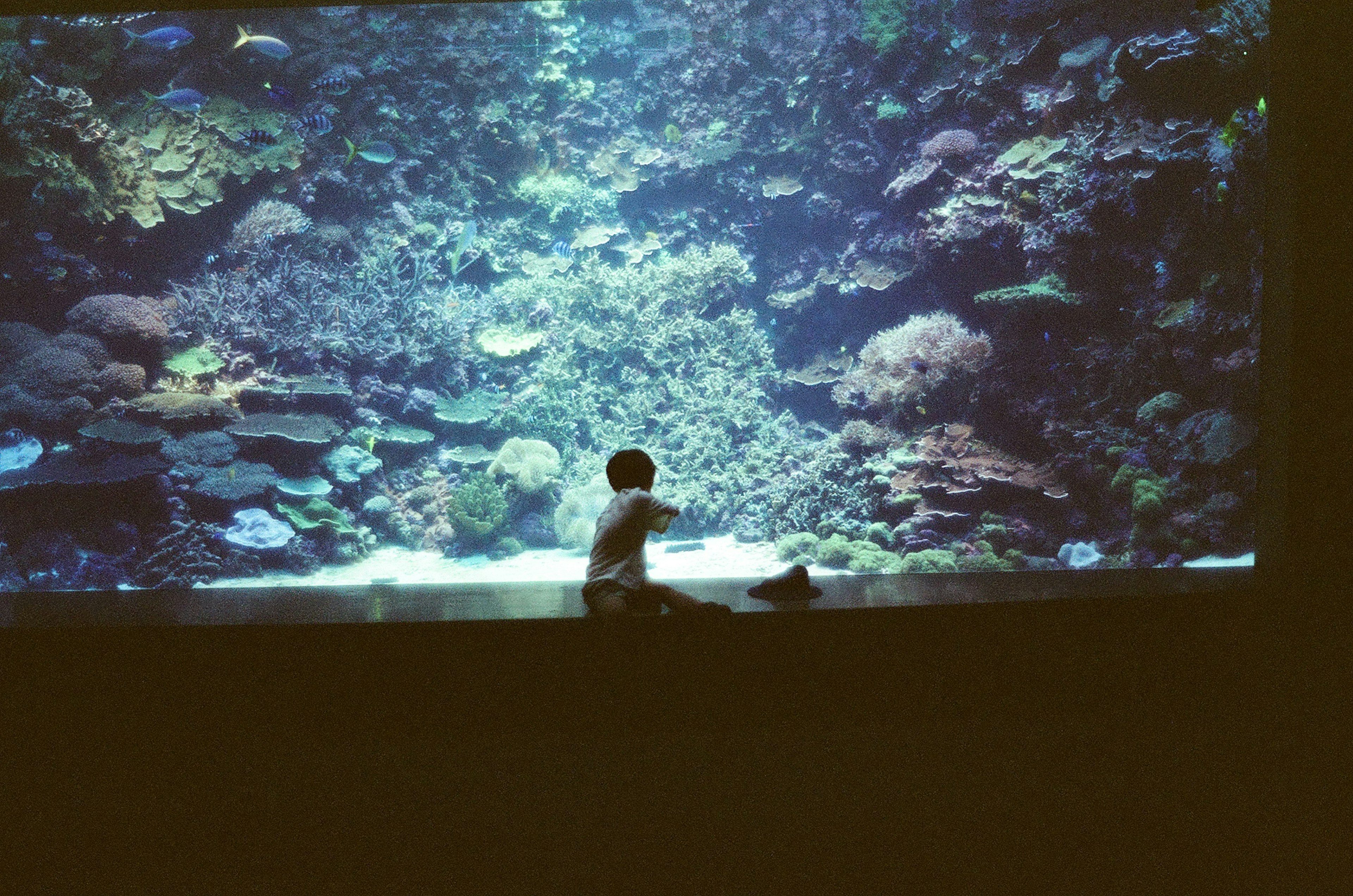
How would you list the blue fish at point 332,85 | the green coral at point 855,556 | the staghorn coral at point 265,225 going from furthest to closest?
the staghorn coral at point 265,225, the blue fish at point 332,85, the green coral at point 855,556

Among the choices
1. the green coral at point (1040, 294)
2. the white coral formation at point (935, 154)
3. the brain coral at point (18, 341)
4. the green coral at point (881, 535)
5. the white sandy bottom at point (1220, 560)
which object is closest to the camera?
the white sandy bottom at point (1220, 560)

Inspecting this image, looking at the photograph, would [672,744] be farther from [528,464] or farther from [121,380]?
[121,380]

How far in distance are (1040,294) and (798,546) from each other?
131 inches

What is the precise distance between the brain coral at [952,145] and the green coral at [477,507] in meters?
6.04

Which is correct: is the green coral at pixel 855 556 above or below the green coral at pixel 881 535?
below

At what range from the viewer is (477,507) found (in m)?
7.29

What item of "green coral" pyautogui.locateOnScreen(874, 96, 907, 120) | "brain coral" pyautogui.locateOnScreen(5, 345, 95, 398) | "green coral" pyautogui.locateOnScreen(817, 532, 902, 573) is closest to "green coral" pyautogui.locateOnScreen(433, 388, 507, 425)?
"brain coral" pyautogui.locateOnScreen(5, 345, 95, 398)

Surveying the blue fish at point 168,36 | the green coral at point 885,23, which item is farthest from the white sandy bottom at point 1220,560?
the blue fish at point 168,36

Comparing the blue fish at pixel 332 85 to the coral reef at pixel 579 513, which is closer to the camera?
the blue fish at pixel 332 85

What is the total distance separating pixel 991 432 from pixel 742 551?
2.70 meters

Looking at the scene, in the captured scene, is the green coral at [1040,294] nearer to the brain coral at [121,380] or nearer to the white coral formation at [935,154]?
the white coral formation at [935,154]

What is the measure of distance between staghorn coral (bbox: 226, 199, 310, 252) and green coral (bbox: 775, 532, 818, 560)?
670cm

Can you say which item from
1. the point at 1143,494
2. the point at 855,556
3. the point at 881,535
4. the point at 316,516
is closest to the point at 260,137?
the point at 316,516

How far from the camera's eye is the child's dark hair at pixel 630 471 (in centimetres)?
258
